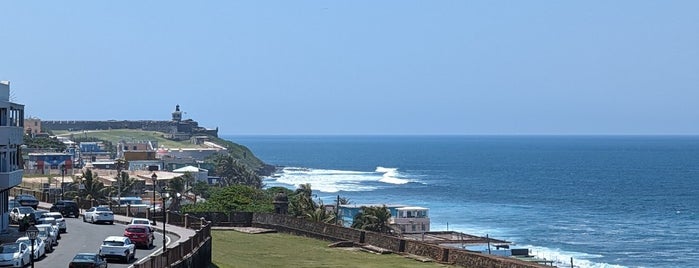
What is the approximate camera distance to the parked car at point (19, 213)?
167 feet

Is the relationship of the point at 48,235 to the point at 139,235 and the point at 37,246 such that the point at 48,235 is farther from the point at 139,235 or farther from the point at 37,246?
the point at 37,246

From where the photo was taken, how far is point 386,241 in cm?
4950

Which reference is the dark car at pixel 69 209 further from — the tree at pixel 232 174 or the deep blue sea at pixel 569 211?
the tree at pixel 232 174

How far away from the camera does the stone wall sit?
41000mm

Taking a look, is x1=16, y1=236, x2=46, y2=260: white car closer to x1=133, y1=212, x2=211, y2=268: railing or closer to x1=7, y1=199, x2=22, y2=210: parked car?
x1=133, y1=212, x2=211, y2=268: railing

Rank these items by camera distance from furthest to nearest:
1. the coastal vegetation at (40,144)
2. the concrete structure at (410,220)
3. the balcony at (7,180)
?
the coastal vegetation at (40,144) < the concrete structure at (410,220) < the balcony at (7,180)

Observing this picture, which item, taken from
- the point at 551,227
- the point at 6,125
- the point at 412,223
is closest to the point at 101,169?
the point at 412,223

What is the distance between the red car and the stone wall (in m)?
11.2

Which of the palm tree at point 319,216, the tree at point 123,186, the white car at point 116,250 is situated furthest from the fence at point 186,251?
the tree at point 123,186

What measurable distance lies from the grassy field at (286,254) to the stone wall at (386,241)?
57cm

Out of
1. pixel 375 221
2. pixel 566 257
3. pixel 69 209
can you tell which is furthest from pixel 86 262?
pixel 566 257

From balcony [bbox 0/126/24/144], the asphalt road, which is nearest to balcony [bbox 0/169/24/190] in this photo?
balcony [bbox 0/126/24/144]

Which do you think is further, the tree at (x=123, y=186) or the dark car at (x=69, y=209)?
the tree at (x=123, y=186)

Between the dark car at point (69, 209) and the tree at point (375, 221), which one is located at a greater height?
the dark car at point (69, 209)
